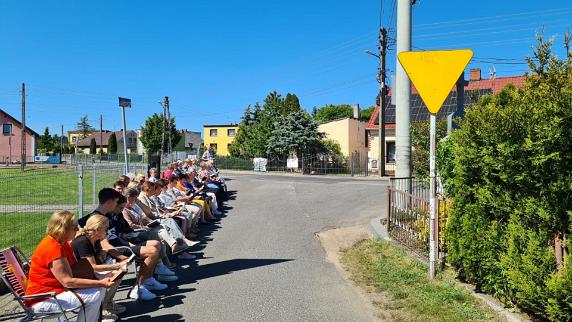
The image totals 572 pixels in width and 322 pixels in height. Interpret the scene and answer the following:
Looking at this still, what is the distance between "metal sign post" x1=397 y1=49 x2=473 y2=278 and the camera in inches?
269

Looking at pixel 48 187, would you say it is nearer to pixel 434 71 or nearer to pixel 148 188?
pixel 148 188

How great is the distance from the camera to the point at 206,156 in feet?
69.6

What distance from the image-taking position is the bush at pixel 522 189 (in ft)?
15.1

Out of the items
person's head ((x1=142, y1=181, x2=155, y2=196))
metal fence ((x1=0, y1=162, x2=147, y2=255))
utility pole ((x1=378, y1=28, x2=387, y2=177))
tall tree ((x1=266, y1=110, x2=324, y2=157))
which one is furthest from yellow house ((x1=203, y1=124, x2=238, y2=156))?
person's head ((x1=142, y1=181, x2=155, y2=196))

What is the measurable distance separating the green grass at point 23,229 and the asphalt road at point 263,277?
318 cm

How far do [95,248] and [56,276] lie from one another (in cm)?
108

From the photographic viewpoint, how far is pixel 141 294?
6340 millimetres

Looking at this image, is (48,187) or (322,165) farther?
(322,165)

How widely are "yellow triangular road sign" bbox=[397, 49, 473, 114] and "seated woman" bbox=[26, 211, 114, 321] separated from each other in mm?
4801

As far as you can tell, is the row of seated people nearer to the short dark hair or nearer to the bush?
the short dark hair

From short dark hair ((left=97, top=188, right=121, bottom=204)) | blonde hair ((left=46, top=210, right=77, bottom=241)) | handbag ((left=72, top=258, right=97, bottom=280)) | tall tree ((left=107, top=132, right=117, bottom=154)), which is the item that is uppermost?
tall tree ((left=107, top=132, right=117, bottom=154))

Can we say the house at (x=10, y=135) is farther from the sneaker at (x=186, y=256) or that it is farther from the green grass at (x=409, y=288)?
the green grass at (x=409, y=288)

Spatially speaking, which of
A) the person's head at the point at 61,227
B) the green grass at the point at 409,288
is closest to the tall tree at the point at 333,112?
the green grass at the point at 409,288

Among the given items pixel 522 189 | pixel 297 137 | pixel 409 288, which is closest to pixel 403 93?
pixel 409 288
